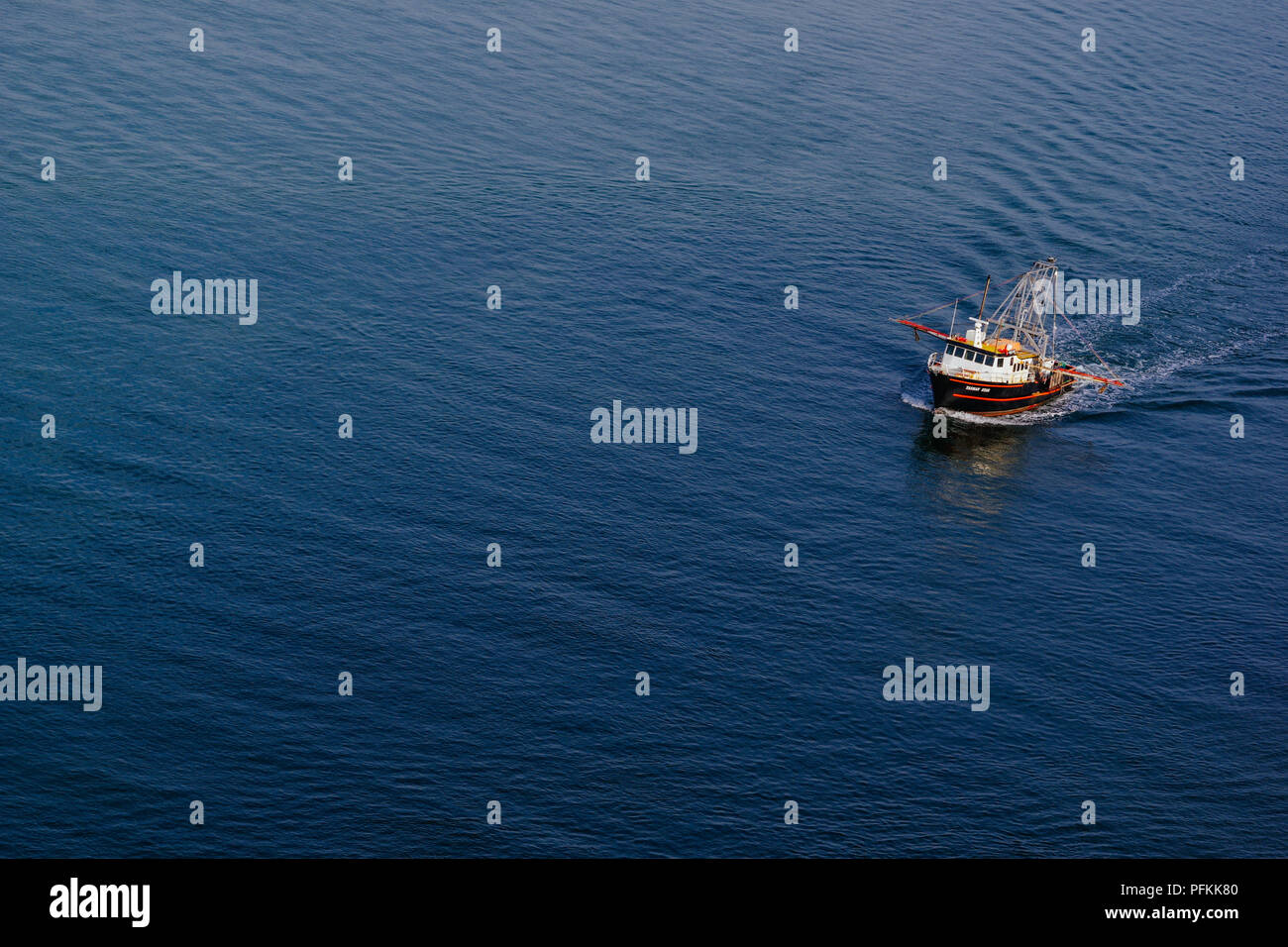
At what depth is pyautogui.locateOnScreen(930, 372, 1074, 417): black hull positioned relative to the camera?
178m

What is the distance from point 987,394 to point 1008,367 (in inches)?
157

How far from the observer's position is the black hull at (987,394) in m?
178

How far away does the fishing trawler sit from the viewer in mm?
178750

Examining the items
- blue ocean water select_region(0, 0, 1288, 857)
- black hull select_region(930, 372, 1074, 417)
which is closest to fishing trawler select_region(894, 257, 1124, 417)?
black hull select_region(930, 372, 1074, 417)

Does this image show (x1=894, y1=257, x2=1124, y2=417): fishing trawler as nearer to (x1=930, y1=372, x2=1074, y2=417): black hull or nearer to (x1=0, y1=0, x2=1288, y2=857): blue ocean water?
(x1=930, y1=372, x2=1074, y2=417): black hull

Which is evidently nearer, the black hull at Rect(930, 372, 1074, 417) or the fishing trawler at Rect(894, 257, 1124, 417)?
the black hull at Rect(930, 372, 1074, 417)

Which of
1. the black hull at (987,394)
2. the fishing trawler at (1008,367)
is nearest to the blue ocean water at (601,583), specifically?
the black hull at (987,394)

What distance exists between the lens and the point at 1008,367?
17925 cm

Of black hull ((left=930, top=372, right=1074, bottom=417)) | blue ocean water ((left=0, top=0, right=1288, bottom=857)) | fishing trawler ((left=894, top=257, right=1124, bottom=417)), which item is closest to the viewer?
blue ocean water ((left=0, top=0, right=1288, bottom=857))

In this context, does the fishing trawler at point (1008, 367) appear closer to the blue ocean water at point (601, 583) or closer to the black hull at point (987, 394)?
the black hull at point (987, 394)

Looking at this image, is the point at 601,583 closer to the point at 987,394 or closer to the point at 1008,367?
the point at 987,394

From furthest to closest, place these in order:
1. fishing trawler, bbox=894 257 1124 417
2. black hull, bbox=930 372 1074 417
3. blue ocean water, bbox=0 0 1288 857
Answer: fishing trawler, bbox=894 257 1124 417 → black hull, bbox=930 372 1074 417 → blue ocean water, bbox=0 0 1288 857

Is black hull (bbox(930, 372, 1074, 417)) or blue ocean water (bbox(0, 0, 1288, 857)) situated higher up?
black hull (bbox(930, 372, 1074, 417))

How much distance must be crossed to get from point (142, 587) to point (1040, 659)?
3269 inches
